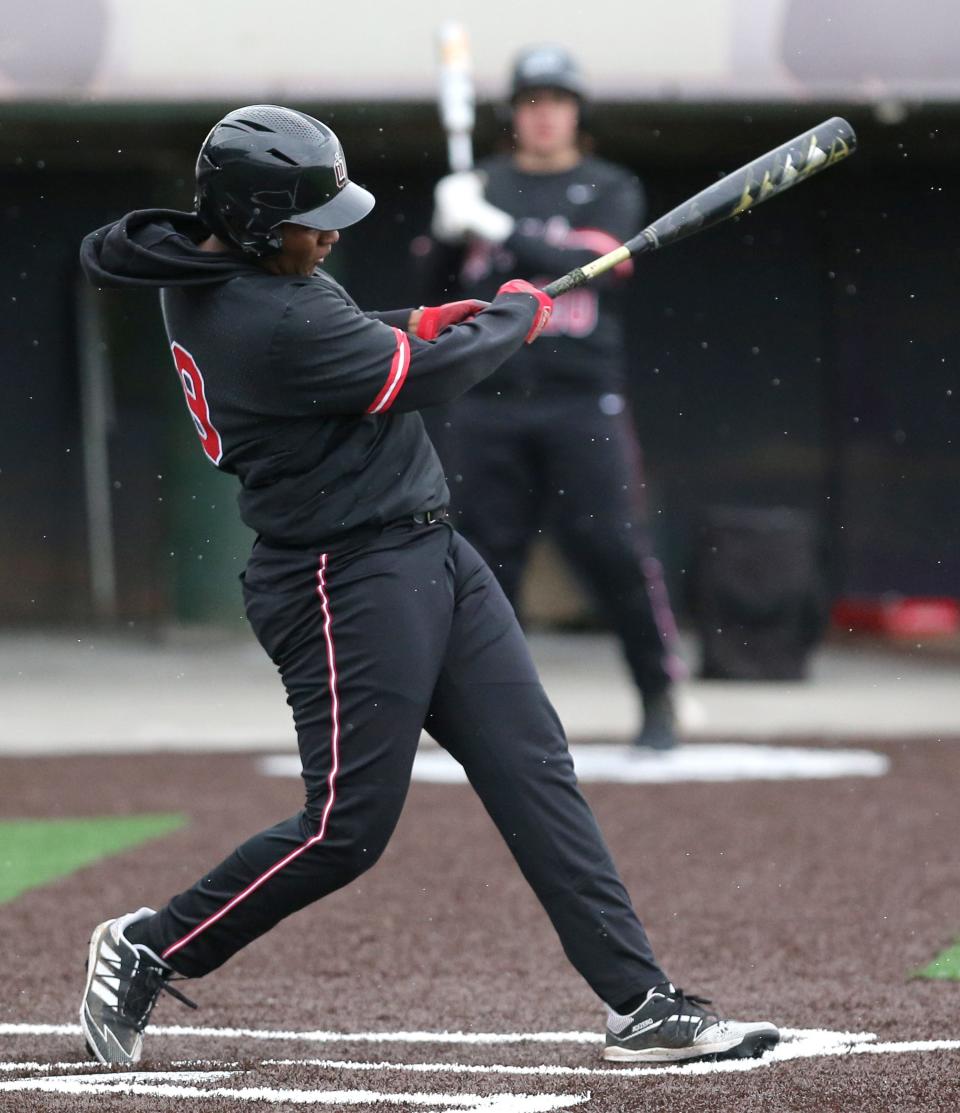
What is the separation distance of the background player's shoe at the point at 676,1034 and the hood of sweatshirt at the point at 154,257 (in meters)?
1.49

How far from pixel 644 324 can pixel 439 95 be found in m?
2.73

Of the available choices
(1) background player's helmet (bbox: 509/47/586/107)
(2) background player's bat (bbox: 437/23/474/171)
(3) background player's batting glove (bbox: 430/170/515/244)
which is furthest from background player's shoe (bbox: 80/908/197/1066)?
(2) background player's bat (bbox: 437/23/474/171)

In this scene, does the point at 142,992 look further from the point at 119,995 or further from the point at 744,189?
the point at 744,189

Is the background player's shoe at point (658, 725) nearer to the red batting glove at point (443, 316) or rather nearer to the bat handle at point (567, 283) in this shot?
the bat handle at point (567, 283)

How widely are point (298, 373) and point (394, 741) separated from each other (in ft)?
2.21

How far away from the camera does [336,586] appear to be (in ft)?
12.4

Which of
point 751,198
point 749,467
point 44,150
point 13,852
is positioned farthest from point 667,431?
point 751,198

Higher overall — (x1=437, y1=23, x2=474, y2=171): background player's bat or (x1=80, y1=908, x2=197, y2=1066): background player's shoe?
(x1=437, y1=23, x2=474, y2=171): background player's bat

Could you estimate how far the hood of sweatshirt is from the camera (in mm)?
3719

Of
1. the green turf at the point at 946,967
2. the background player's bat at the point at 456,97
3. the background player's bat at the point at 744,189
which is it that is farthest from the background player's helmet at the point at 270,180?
the background player's bat at the point at 456,97

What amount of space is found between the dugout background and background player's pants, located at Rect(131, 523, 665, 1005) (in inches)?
335

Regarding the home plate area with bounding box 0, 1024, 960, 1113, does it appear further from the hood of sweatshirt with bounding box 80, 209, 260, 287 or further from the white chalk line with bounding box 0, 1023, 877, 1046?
the hood of sweatshirt with bounding box 80, 209, 260, 287

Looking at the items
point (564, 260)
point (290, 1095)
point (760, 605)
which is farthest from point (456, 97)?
point (290, 1095)

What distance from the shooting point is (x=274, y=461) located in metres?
3.77
